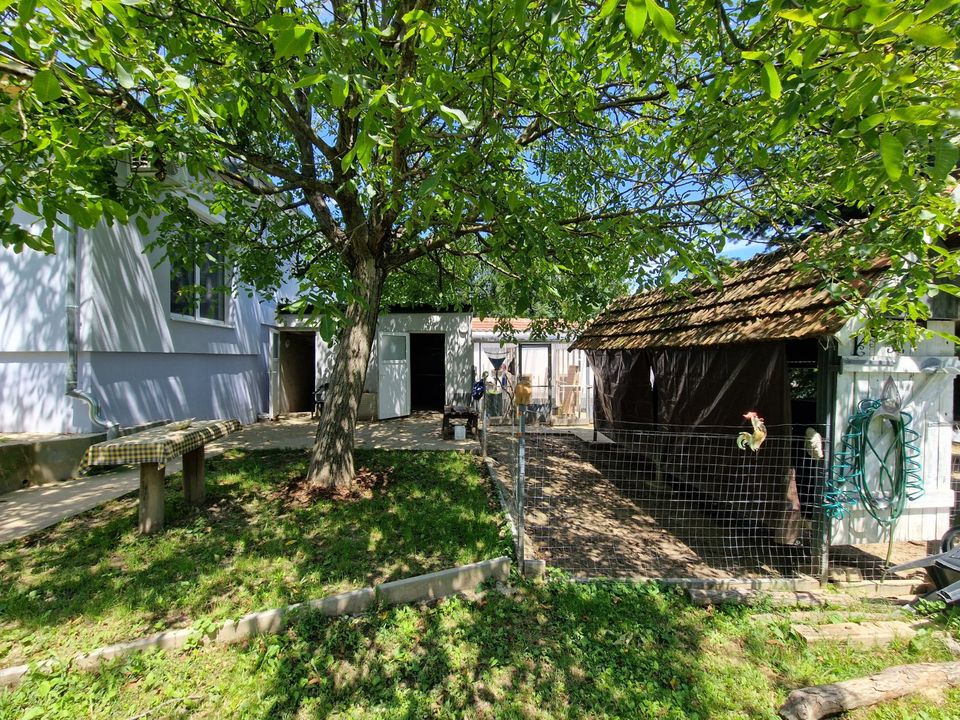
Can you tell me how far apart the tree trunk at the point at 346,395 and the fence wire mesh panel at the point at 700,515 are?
2167 mm

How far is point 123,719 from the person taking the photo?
228 centimetres

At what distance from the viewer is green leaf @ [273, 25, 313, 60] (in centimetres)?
177

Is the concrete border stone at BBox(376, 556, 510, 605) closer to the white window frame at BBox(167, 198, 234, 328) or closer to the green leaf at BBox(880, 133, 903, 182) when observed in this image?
the green leaf at BBox(880, 133, 903, 182)

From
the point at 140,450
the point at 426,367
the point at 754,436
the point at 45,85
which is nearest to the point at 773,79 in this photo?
the point at 754,436

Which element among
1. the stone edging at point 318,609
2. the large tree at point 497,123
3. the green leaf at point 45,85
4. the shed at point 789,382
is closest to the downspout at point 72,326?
the large tree at point 497,123

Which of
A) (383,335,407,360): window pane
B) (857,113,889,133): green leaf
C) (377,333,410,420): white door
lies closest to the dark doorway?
(377,333,410,420): white door

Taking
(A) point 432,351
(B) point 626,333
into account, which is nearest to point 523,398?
(B) point 626,333

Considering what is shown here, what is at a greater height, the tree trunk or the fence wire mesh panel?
the tree trunk

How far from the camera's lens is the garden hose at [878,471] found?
3762mm

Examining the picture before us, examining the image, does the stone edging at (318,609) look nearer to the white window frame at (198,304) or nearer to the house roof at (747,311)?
the house roof at (747,311)

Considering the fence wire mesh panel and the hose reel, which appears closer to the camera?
the hose reel

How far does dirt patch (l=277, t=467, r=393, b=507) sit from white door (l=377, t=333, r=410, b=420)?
515 centimetres

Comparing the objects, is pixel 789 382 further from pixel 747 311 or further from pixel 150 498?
pixel 150 498

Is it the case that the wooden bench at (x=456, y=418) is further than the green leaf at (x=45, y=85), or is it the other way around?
the wooden bench at (x=456, y=418)
